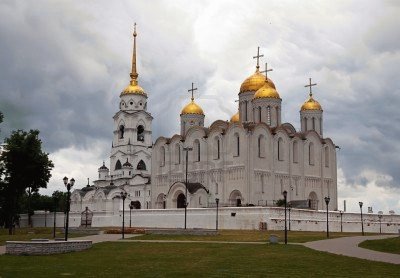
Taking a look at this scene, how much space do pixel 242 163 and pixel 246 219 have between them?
12.9 meters

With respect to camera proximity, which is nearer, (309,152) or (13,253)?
(13,253)

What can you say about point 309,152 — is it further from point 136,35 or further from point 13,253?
point 13,253

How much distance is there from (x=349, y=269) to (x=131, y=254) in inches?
415

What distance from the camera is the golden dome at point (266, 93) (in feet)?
237

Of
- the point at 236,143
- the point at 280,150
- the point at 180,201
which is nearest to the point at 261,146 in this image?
the point at 236,143

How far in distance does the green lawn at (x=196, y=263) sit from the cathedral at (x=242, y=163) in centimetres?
3770

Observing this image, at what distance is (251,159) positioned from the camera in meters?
65.3

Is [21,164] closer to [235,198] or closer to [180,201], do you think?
[180,201]

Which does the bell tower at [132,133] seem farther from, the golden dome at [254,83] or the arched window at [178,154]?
the golden dome at [254,83]

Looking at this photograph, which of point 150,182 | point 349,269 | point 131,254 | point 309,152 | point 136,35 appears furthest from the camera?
point 136,35

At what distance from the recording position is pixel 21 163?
192 feet

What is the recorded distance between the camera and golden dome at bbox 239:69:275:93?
251 ft

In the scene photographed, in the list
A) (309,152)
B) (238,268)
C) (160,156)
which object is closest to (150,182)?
(160,156)

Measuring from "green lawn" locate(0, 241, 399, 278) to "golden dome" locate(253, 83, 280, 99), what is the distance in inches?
1775
